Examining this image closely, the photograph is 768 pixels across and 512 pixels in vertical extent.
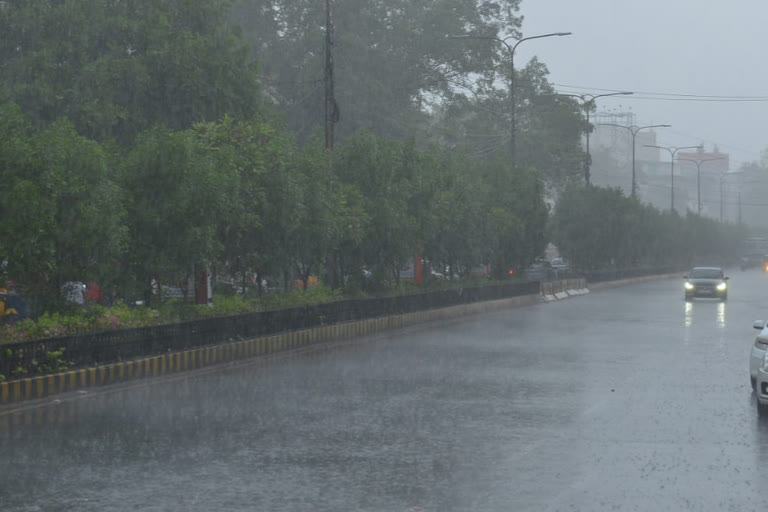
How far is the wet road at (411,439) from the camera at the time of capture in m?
9.98

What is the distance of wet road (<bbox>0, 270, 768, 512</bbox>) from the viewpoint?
9.98m

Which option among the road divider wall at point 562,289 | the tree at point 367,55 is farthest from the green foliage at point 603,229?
the road divider wall at point 562,289

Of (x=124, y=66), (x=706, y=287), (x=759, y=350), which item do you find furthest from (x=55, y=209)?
(x=706, y=287)

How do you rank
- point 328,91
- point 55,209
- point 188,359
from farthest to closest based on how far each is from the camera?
point 328,91
point 188,359
point 55,209

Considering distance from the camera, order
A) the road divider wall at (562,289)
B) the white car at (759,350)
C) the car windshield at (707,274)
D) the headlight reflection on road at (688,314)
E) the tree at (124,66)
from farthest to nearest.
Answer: the car windshield at (707,274), the road divider wall at (562,289), the tree at (124,66), the headlight reflection on road at (688,314), the white car at (759,350)

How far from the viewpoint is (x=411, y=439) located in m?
13.1

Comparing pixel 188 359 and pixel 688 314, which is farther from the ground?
pixel 188 359

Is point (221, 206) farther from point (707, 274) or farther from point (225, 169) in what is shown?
point (707, 274)

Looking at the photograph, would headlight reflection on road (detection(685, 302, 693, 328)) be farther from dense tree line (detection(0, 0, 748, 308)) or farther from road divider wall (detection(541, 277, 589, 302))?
dense tree line (detection(0, 0, 748, 308))

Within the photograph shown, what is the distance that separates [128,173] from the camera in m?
23.7

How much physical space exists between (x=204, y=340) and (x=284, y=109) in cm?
4445

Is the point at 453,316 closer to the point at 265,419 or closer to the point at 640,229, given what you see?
the point at 265,419

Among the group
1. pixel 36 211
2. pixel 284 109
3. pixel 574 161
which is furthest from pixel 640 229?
pixel 36 211

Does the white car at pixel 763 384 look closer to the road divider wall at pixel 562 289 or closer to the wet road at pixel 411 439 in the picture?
the wet road at pixel 411 439
